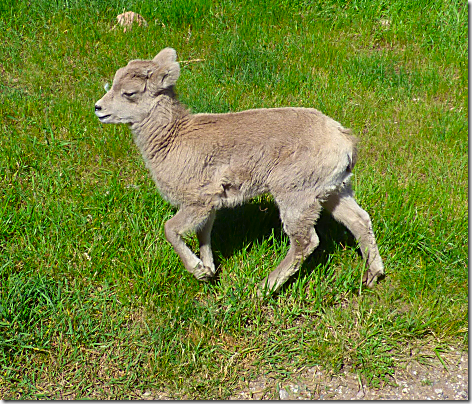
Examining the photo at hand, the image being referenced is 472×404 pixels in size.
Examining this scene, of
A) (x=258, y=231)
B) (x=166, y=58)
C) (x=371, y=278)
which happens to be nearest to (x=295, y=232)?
(x=258, y=231)

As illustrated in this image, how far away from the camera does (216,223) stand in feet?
16.6

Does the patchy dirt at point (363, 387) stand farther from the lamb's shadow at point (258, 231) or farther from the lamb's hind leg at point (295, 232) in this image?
the lamb's shadow at point (258, 231)

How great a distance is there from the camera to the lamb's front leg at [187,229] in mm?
4172

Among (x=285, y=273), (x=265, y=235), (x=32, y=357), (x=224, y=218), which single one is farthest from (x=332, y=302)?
(x=32, y=357)

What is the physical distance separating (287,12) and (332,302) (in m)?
4.92

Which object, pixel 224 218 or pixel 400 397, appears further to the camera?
Answer: pixel 224 218

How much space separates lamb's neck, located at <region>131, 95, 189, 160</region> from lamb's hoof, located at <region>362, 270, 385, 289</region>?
201 cm

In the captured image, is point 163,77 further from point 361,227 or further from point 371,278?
point 371,278

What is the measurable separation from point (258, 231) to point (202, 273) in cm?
81

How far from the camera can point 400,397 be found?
3.82 meters

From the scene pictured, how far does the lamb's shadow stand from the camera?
472 centimetres

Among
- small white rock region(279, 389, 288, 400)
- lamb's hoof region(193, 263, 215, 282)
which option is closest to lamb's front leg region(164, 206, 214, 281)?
lamb's hoof region(193, 263, 215, 282)

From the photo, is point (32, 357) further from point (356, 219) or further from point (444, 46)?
point (444, 46)

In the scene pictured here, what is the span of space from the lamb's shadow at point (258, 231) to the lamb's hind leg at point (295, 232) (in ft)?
1.03
